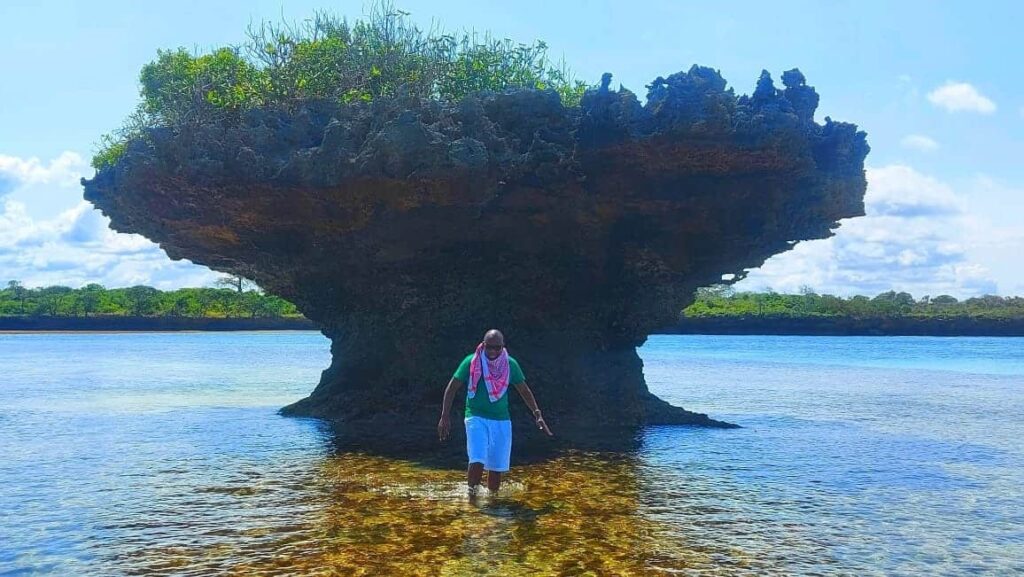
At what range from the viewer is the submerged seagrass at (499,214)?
41.4 feet

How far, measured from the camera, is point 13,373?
30.7 metres

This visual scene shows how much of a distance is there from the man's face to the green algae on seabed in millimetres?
1561

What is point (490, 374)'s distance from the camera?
925cm

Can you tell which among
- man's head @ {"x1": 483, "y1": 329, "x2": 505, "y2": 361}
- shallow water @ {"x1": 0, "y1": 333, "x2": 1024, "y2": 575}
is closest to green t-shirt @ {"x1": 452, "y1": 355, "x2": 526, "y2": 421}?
man's head @ {"x1": 483, "y1": 329, "x2": 505, "y2": 361}

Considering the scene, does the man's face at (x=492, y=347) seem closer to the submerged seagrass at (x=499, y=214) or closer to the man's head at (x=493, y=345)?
the man's head at (x=493, y=345)

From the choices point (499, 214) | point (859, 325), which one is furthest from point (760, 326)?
point (499, 214)

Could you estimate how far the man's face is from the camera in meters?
9.21

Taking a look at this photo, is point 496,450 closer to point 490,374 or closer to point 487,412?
point 487,412

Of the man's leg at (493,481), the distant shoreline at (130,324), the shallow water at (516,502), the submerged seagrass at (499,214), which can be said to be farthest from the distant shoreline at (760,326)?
the man's leg at (493,481)

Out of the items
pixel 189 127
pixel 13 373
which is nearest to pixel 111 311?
pixel 13 373

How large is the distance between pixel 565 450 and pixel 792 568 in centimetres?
581

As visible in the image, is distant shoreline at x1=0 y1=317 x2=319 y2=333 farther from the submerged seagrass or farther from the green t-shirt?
the green t-shirt

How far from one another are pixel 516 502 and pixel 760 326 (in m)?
81.6

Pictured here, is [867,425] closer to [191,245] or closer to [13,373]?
[191,245]
